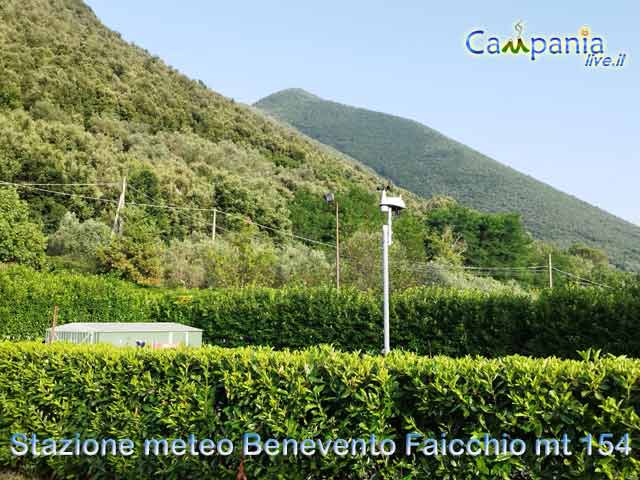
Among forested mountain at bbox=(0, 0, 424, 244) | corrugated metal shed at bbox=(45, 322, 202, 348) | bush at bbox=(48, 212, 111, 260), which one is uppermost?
forested mountain at bbox=(0, 0, 424, 244)

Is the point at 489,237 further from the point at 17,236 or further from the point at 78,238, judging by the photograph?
the point at 17,236

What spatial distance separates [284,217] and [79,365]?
3454cm

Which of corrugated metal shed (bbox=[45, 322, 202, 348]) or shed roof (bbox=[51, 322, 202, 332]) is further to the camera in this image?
shed roof (bbox=[51, 322, 202, 332])

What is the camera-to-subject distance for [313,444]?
15.3 feet

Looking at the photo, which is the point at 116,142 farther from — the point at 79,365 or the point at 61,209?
the point at 79,365

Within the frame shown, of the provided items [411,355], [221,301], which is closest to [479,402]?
[411,355]

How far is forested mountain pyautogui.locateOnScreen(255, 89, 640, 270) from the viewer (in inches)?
2549

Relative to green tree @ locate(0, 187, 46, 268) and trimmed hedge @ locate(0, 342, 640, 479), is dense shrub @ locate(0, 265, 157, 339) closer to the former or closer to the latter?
green tree @ locate(0, 187, 46, 268)

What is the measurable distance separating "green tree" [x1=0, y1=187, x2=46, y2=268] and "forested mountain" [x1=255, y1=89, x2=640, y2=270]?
51788 millimetres

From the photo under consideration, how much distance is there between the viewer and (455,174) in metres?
78.9

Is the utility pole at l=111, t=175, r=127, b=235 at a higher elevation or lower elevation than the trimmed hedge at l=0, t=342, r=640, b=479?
higher

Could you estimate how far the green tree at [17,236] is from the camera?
22734 mm

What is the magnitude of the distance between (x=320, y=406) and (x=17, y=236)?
21.9 m

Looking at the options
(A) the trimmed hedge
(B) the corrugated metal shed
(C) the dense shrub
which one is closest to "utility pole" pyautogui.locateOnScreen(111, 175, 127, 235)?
(C) the dense shrub
